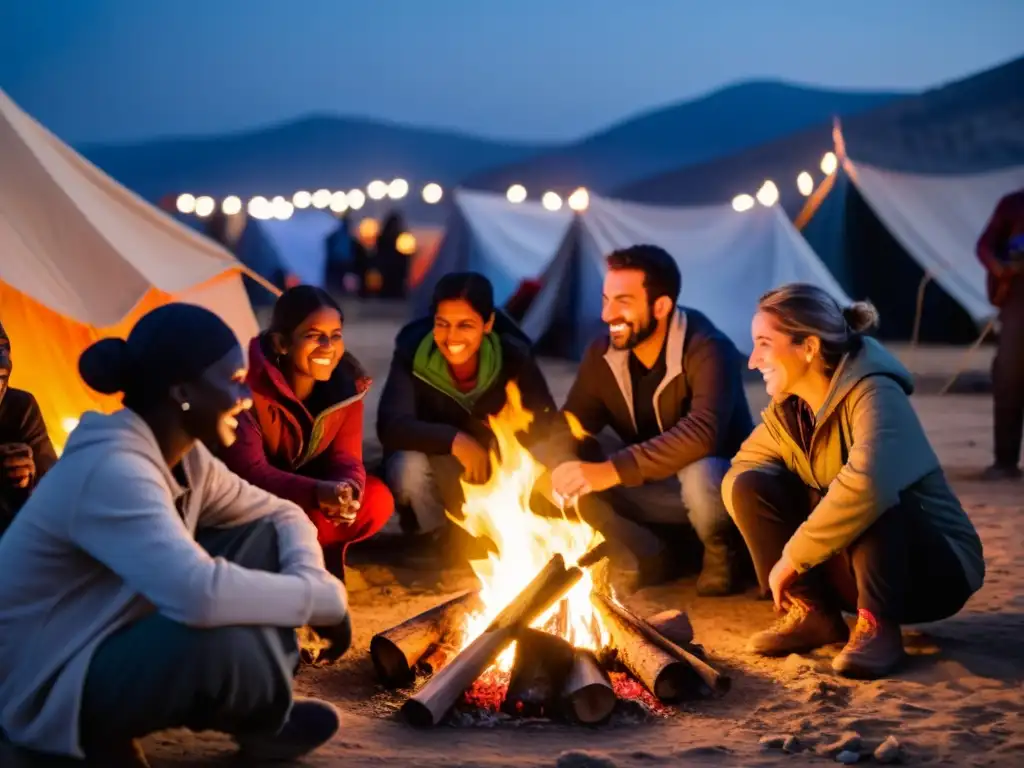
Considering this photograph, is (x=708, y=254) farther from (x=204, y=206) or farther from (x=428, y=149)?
(x=428, y=149)

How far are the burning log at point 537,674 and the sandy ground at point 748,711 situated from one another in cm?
9

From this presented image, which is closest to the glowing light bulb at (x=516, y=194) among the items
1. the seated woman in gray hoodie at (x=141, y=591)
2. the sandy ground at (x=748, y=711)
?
the sandy ground at (x=748, y=711)

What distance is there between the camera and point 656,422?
4395mm

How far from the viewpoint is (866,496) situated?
327cm

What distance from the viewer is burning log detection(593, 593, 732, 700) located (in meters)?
3.25

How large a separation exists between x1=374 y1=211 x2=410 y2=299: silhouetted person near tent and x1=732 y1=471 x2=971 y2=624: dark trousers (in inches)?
675

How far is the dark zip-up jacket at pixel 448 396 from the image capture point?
467 cm

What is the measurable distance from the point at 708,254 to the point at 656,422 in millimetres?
6510

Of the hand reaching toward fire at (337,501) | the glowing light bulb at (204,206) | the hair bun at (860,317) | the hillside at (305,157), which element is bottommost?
the hand reaching toward fire at (337,501)

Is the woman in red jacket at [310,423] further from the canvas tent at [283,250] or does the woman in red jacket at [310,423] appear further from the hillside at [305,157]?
the hillside at [305,157]

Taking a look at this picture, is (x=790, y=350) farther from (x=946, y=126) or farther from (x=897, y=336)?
(x=946, y=126)

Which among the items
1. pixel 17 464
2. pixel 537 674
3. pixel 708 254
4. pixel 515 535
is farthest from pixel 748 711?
pixel 708 254

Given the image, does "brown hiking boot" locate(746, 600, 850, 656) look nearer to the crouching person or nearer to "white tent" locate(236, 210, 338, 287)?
the crouching person

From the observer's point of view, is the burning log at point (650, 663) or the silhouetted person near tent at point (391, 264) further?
the silhouetted person near tent at point (391, 264)
